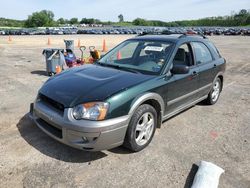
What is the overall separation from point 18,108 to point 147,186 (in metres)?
3.63

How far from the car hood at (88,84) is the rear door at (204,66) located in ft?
→ 5.15

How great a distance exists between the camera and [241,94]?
7.11 metres

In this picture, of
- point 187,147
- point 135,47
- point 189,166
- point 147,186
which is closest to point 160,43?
point 135,47

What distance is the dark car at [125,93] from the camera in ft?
10.7

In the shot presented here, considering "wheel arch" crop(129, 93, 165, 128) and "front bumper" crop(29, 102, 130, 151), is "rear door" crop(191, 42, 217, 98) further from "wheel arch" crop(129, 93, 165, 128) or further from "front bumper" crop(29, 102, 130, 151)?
"front bumper" crop(29, 102, 130, 151)

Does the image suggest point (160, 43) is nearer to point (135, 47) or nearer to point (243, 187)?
point (135, 47)

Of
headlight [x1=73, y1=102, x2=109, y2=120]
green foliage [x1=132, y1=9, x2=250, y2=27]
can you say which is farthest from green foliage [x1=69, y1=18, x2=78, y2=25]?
headlight [x1=73, y1=102, x2=109, y2=120]

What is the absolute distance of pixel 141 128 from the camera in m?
3.78

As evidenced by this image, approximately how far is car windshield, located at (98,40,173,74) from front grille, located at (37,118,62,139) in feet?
5.13

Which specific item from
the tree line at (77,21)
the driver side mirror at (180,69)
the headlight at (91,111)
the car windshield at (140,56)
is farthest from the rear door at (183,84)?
the tree line at (77,21)

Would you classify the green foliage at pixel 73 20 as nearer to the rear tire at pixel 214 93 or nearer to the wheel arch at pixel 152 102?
the rear tire at pixel 214 93

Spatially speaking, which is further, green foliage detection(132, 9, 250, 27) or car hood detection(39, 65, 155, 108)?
green foliage detection(132, 9, 250, 27)

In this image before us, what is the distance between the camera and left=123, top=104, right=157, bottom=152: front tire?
3547mm

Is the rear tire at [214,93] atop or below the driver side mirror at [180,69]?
below
